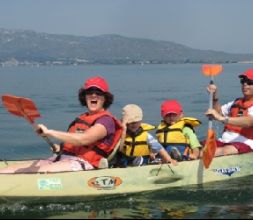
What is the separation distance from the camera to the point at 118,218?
688 cm

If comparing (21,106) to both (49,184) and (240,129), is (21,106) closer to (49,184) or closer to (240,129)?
(49,184)

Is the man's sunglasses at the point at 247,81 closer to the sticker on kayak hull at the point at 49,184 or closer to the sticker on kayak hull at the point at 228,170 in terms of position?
the sticker on kayak hull at the point at 228,170

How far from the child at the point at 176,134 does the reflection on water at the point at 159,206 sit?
2.19 ft

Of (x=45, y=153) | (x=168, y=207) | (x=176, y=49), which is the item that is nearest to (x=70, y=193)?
(x=168, y=207)

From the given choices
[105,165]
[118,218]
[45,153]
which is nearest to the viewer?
[118,218]

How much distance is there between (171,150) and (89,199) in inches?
66.5

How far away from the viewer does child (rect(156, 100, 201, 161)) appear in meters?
8.63

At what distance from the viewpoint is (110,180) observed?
746 centimetres

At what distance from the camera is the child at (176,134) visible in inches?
340

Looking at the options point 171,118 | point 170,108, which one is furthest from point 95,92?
point 171,118

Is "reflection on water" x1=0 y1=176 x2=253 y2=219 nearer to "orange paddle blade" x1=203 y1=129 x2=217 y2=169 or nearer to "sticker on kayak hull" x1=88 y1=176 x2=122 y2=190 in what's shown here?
"sticker on kayak hull" x1=88 y1=176 x2=122 y2=190

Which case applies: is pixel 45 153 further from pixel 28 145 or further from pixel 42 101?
pixel 42 101

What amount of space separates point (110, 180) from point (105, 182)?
0.07 meters

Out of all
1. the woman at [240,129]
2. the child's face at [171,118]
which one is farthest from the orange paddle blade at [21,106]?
the woman at [240,129]
